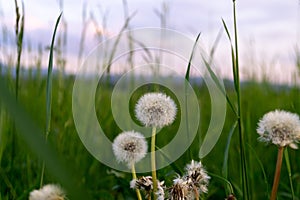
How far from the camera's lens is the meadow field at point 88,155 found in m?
0.36

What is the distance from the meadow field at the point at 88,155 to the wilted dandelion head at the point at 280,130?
0.15 ft

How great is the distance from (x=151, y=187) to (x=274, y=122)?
241 mm

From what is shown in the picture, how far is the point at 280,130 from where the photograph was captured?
729 mm

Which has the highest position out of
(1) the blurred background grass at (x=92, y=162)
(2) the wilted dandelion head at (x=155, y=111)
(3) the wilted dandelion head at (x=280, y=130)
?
(2) the wilted dandelion head at (x=155, y=111)

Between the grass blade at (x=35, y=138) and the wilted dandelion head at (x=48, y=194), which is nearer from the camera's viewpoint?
the grass blade at (x=35, y=138)

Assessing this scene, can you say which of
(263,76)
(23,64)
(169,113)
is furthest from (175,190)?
(263,76)

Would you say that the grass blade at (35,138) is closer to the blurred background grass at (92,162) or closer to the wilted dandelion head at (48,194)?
the wilted dandelion head at (48,194)

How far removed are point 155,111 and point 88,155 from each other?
107cm

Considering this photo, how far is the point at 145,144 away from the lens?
0.86m

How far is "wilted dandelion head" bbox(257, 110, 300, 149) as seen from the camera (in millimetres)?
725

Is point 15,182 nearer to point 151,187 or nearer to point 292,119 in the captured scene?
point 151,187

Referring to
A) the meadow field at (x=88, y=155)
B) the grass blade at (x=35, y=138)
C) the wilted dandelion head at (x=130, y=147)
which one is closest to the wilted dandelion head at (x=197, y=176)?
the meadow field at (x=88, y=155)

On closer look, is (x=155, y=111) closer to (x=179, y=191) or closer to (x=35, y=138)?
(x=179, y=191)

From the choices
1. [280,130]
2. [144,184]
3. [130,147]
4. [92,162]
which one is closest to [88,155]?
[92,162]
